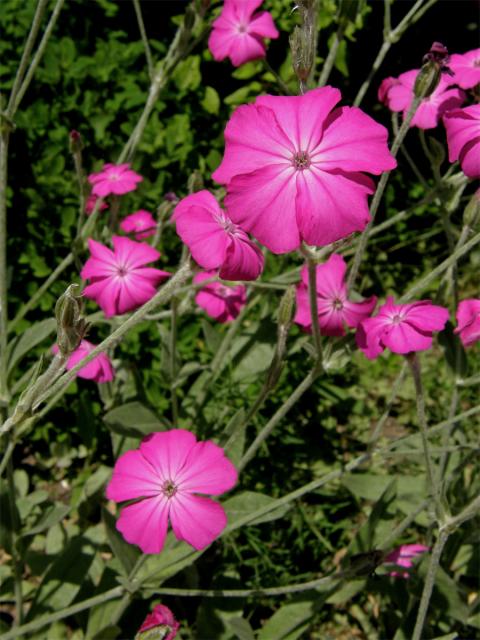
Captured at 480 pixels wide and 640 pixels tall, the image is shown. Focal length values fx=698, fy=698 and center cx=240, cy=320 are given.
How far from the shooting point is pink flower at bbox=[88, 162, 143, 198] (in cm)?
157

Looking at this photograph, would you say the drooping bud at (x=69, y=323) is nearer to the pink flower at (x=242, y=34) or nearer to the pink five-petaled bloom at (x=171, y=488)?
the pink five-petaled bloom at (x=171, y=488)

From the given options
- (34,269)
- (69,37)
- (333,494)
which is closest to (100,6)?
(69,37)

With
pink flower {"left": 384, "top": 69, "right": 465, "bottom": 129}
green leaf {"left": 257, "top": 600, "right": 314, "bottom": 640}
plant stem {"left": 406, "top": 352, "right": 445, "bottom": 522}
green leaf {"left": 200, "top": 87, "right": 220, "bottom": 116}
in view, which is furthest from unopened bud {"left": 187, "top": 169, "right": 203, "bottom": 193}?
green leaf {"left": 200, "top": 87, "right": 220, "bottom": 116}

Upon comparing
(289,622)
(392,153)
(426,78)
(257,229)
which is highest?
Answer: (426,78)

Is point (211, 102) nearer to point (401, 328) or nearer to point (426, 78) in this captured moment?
point (426, 78)

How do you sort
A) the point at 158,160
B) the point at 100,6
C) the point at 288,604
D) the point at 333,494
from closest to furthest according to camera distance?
the point at 288,604 < the point at 333,494 < the point at 158,160 < the point at 100,6

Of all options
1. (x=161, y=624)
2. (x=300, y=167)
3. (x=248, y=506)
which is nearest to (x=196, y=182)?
(x=300, y=167)

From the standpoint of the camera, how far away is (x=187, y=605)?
5.83 feet

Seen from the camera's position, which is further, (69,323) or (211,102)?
(211,102)

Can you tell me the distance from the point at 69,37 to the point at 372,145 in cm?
176

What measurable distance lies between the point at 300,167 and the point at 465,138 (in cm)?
27

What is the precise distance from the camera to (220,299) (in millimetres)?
1601

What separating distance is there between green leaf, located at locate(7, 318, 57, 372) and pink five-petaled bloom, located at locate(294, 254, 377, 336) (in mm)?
512

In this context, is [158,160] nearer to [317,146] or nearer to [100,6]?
[100,6]
